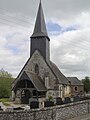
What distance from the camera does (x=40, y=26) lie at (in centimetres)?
→ 5206

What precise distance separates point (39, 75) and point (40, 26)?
9.64 meters

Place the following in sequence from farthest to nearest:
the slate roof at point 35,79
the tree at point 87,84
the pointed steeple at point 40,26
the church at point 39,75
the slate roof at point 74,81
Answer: the tree at point 87,84 → the slate roof at point 74,81 → the pointed steeple at point 40,26 → the church at point 39,75 → the slate roof at point 35,79

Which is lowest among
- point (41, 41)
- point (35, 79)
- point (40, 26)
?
point (35, 79)

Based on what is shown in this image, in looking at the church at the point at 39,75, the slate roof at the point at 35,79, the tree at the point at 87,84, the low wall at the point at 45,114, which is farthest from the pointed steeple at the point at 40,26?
the low wall at the point at 45,114

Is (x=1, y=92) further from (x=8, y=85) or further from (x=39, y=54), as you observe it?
(x=39, y=54)

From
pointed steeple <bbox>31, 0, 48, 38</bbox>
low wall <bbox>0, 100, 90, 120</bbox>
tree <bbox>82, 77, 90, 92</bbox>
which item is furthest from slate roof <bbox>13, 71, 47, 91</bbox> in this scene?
tree <bbox>82, 77, 90, 92</bbox>

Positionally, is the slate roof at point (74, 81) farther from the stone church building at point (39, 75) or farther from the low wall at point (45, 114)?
the low wall at point (45, 114)

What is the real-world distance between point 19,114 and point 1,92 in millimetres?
30464

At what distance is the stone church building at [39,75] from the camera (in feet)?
150

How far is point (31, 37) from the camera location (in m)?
50.6

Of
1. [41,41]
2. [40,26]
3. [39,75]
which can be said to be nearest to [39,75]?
[39,75]

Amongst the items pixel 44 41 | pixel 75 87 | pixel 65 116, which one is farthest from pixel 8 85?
pixel 65 116

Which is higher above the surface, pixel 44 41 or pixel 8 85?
pixel 44 41

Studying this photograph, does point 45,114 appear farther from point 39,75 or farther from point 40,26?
point 40,26
